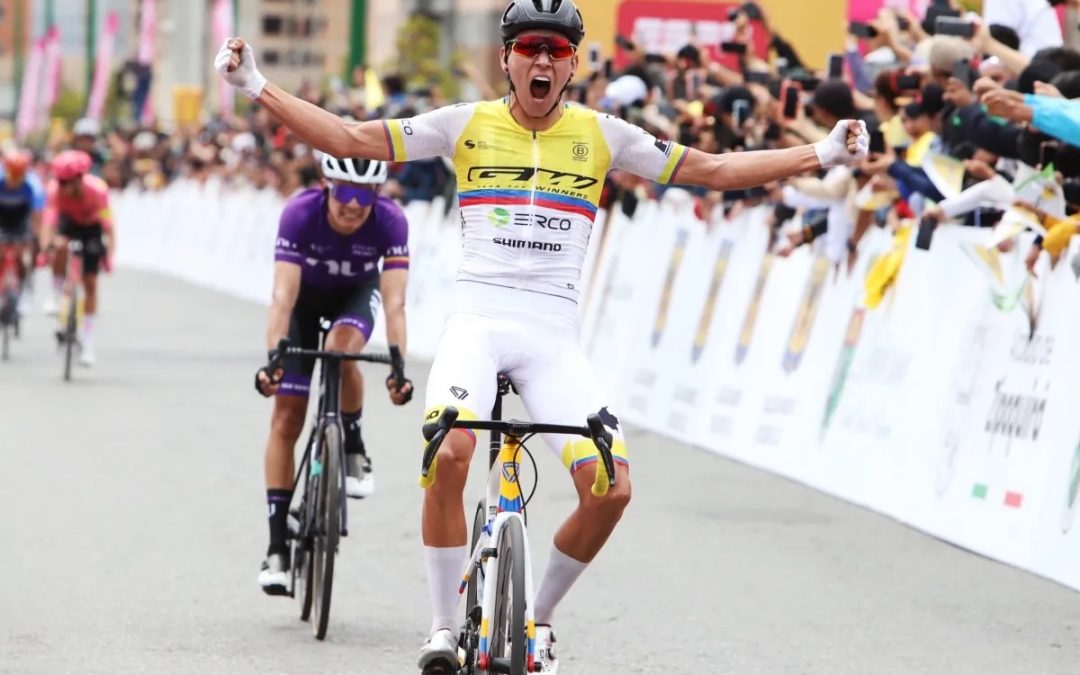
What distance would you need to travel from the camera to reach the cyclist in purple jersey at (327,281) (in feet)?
30.2

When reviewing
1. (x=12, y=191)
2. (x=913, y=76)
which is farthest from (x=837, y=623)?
(x=12, y=191)

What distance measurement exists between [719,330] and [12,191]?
1034 centimetres

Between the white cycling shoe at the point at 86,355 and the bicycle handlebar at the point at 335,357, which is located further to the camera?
the white cycling shoe at the point at 86,355

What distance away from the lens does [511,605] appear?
239 inches

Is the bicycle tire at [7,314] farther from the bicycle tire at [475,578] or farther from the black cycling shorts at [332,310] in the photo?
the bicycle tire at [475,578]

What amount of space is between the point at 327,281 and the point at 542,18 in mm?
3022

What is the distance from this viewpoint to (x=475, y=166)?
705 cm

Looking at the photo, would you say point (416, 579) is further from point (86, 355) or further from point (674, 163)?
point (86, 355)

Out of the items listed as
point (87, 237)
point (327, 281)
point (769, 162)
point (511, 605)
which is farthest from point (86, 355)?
point (511, 605)

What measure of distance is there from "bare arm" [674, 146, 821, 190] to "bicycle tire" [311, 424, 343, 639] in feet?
7.18

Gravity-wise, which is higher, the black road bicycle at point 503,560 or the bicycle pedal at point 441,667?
the black road bicycle at point 503,560

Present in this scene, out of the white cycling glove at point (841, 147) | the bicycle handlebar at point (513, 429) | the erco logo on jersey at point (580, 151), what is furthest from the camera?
the erco logo on jersey at point (580, 151)

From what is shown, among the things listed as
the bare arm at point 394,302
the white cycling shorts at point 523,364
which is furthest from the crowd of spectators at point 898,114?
the white cycling shorts at point 523,364

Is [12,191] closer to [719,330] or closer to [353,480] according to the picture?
[719,330]
